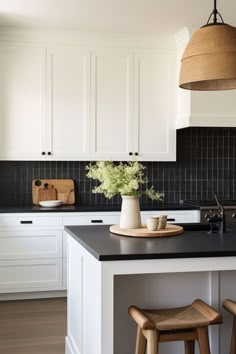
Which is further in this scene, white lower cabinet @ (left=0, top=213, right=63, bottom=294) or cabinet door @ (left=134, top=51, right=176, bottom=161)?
cabinet door @ (left=134, top=51, right=176, bottom=161)

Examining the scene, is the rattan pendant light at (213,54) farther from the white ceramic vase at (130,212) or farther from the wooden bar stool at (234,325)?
the wooden bar stool at (234,325)

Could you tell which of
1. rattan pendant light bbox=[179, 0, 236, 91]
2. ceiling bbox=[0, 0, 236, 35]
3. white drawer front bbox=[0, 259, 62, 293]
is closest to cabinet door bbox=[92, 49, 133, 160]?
ceiling bbox=[0, 0, 236, 35]

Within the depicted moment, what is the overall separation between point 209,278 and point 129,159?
266 centimetres

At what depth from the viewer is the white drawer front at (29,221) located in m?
4.88

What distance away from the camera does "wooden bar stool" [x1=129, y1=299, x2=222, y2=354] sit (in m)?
2.39

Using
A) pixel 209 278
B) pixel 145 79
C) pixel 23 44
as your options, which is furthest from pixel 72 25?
pixel 209 278

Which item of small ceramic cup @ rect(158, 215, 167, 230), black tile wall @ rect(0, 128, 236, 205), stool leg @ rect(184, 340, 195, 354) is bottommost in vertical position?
stool leg @ rect(184, 340, 195, 354)

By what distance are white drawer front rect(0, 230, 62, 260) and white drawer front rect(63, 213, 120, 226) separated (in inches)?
5.3

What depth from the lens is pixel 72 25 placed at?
5.03 m

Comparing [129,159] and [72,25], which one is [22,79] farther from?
[129,159]

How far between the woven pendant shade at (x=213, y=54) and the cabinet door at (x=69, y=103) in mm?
2717

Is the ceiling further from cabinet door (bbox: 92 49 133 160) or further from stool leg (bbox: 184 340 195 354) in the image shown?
stool leg (bbox: 184 340 195 354)

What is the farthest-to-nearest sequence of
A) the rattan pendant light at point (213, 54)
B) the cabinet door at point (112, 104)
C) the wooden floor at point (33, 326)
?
1. the cabinet door at point (112, 104)
2. the wooden floor at point (33, 326)
3. the rattan pendant light at point (213, 54)

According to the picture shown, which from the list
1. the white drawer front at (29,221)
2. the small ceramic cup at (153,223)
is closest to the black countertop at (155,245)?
the small ceramic cup at (153,223)
